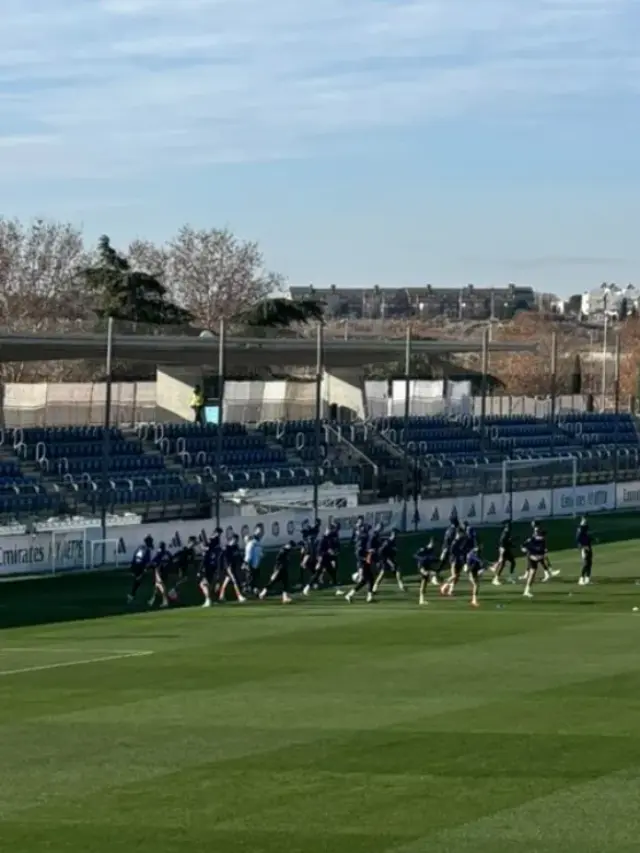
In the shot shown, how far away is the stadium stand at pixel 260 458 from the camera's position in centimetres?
5844

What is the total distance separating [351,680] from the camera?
31.3 meters

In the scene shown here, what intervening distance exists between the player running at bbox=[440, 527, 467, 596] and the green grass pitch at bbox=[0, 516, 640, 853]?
3038 millimetres

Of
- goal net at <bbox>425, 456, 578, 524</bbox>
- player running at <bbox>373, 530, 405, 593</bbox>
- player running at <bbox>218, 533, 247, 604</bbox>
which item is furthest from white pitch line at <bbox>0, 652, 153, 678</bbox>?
goal net at <bbox>425, 456, 578, 524</bbox>

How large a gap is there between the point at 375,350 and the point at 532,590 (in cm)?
3177

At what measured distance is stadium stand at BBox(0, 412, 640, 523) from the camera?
58.4 m

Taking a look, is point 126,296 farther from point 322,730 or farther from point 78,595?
point 322,730

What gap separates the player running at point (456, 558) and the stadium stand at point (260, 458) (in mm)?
13458

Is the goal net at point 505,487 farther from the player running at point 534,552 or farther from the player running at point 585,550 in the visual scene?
the player running at point 534,552

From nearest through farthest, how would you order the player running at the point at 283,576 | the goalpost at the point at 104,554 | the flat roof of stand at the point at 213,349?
the player running at the point at 283,576
the goalpost at the point at 104,554
the flat roof of stand at the point at 213,349

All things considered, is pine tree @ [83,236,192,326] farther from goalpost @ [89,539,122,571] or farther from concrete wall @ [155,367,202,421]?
goalpost @ [89,539,122,571]

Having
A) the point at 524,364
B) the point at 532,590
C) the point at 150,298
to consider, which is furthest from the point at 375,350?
the point at 524,364

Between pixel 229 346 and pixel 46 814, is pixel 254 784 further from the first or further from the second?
pixel 229 346

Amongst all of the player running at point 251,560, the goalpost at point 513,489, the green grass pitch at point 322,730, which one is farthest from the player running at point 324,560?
the goalpost at point 513,489

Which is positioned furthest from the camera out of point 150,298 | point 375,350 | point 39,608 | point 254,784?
point 150,298
